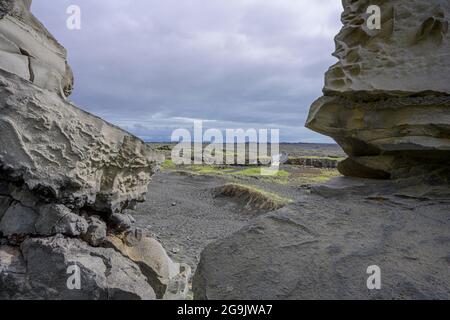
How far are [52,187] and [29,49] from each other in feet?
8.05

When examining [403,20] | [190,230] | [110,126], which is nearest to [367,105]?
[403,20]

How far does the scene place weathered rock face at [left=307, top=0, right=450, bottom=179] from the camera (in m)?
4.83

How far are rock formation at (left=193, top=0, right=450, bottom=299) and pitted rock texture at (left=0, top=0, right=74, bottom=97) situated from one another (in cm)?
378

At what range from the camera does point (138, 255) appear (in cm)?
605

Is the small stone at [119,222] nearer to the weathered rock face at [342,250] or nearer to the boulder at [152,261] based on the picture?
the boulder at [152,261]

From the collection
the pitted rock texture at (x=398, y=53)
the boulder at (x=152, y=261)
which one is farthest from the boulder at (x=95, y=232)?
the pitted rock texture at (x=398, y=53)

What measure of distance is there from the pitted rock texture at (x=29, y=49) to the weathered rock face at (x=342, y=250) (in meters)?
3.77

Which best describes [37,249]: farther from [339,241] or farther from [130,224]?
[339,241]

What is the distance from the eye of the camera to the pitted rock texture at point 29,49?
5336 millimetres

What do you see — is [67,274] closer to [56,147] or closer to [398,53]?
[56,147]

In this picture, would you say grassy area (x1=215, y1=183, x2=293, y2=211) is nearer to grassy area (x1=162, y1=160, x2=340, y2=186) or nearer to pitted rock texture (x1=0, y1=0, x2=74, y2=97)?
grassy area (x1=162, y1=160, x2=340, y2=186)

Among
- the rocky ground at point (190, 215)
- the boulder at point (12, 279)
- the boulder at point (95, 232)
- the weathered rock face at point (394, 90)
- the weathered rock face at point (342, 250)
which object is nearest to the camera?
the weathered rock face at point (342, 250)

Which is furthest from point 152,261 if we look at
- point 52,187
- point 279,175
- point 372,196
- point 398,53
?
point 279,175

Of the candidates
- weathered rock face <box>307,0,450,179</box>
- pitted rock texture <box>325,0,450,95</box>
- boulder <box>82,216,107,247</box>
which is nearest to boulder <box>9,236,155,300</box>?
boulder <box>82,216,107,247</box>
